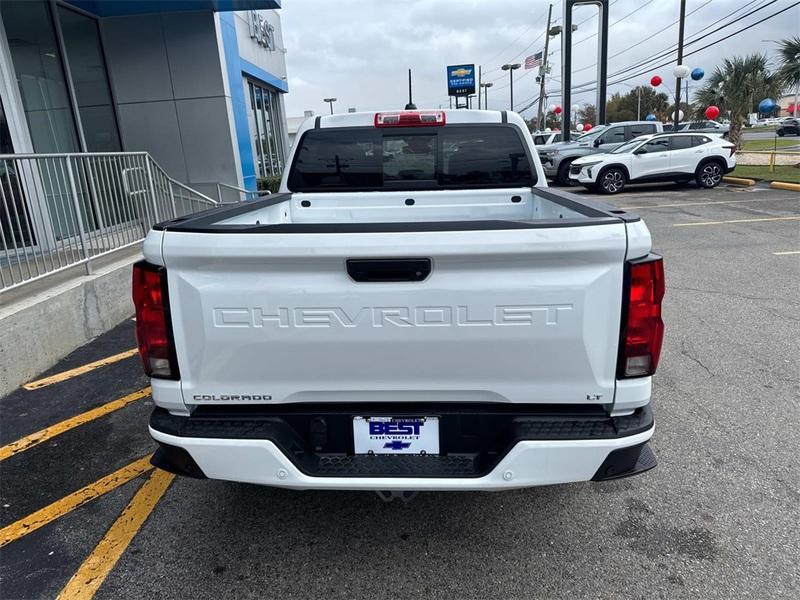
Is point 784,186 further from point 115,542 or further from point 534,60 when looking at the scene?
point 534,60

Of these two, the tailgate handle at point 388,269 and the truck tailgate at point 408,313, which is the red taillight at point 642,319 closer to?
the truck tailgate at point 408,313

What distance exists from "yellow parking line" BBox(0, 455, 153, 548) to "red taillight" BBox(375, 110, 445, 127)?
2710mm

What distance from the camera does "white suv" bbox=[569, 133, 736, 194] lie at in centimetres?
1591

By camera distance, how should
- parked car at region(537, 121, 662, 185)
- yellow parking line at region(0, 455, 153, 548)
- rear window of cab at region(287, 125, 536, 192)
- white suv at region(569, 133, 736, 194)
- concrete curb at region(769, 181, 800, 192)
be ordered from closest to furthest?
1. yellow parking line at region(0, 455, 153, 548)
2. rear window of cab at region(287, 125, 536, 192)
3. concrete curb at region(769, 181, 800, 192)
4. white suv at region(569, 133, 736, 194)
5. parked car at region(537, 121, 662, 185)

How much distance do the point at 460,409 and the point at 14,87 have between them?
806 centimetres

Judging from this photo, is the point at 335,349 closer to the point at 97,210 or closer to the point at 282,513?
the point at 282,513

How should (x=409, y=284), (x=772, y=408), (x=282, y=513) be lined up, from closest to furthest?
(x=409, y=284), (x=282, y=513), (x=772, y=408)

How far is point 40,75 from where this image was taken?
840 centimetres

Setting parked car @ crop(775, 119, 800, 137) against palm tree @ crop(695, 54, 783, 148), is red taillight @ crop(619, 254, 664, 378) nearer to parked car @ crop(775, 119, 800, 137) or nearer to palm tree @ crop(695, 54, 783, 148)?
palm tree @ crop(695, 54, 783, 148)

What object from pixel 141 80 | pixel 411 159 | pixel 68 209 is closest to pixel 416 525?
pixel 411 159

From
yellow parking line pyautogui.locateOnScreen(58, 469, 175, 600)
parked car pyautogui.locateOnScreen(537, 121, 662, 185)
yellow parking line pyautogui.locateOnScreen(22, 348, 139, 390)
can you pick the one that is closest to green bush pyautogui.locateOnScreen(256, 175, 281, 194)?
parked car pyautogui.locateOnScreen(537, 121, 662, 185)

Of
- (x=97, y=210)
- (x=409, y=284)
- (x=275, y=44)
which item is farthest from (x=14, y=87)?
(x=275, y=44)

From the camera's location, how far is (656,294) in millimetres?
2104

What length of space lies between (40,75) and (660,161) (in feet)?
49.2
